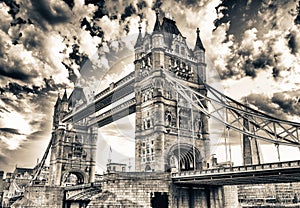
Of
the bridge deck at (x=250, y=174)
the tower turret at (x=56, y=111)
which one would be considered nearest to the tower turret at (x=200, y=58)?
the bridge deck at (x=250, y=174)

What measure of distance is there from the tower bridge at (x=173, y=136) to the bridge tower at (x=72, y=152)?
1426 centimetres

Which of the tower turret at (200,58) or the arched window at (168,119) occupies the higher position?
the tower turret at (200,58)

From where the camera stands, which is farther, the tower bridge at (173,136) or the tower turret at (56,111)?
the tower turret at (56,111)

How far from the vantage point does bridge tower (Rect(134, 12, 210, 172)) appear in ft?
129

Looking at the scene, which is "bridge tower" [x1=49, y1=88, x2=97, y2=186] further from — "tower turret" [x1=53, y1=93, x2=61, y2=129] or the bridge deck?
the bridge deck

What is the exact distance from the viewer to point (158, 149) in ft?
126

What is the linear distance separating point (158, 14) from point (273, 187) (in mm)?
50196

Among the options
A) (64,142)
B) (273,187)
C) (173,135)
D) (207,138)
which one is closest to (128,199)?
(173,135)

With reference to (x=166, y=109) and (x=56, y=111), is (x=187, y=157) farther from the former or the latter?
(x=56, y=111)

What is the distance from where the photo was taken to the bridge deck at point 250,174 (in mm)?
25103

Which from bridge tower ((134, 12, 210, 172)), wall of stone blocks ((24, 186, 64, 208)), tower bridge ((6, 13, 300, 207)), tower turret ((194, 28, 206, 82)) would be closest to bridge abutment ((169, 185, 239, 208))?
tower bridge ((6, 13, 300, 207))

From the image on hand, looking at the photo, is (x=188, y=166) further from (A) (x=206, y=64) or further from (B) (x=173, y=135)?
(A) (x=206, y=64)

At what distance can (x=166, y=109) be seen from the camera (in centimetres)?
4112

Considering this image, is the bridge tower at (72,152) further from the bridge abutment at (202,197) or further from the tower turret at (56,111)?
the bridge abutment at (202,197)
